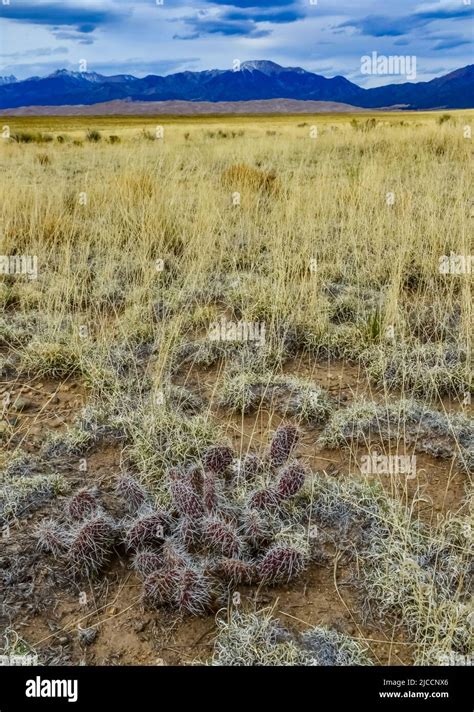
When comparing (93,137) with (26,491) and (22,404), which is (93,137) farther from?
(26,491)

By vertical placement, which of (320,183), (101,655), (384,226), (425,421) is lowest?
(101,655)

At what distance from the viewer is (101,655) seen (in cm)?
193

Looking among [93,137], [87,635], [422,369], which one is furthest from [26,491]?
[93,137]

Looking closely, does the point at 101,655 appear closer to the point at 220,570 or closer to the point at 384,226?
the point at 220,570

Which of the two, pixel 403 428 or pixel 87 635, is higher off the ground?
pixel 403 428

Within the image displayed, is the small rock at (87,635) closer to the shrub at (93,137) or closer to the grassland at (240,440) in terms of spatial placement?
the grassland at (240,440)

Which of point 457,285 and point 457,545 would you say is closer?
point 457,545

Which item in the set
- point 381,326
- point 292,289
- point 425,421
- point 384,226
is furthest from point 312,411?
point 384,226

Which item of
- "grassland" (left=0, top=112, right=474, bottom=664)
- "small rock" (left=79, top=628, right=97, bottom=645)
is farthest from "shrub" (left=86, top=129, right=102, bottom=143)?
"small rock" (left=79, top=628, right=97, bottom=645)

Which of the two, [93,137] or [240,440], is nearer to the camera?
[240,440]

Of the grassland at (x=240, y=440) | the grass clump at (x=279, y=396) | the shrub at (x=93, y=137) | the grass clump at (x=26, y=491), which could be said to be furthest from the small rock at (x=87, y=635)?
the shrub at (x=93, y=137)

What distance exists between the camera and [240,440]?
118 inches

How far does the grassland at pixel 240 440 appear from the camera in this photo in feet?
6.67
